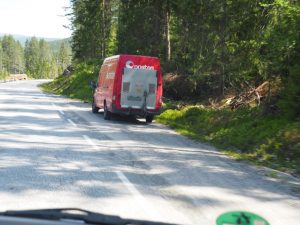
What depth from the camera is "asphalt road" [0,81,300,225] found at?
5992 mm

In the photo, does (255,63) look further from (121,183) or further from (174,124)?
(121,183)

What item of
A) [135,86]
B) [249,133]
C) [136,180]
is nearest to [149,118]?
[135,86]

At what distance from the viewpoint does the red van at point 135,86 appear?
58.6 feet

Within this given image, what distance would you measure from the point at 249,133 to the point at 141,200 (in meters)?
8.02

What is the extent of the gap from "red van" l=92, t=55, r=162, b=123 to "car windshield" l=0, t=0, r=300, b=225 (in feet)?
0.14

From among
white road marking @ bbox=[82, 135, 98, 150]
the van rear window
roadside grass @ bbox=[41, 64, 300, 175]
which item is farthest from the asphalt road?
the van rear window

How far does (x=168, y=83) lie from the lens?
2617cm

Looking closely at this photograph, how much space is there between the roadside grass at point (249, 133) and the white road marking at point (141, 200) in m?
3.95

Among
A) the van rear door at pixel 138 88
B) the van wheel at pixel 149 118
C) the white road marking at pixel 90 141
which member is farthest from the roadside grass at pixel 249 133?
the white road marking at pixel 90 141

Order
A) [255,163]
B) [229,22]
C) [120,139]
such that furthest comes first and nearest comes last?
[229,22], [120,139], [255,163]

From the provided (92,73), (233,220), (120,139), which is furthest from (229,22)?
(92,73)

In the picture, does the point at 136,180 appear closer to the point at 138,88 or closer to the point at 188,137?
the point at 188,137

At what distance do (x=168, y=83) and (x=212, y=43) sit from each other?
6.66 meters

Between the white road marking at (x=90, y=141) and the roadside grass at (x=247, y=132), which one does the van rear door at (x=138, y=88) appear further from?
the white road marking at (x=90, y=141)
